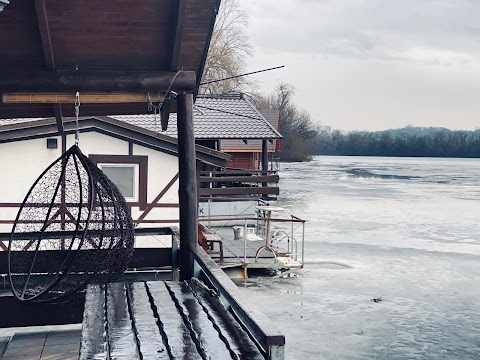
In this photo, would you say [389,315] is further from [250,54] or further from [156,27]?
[250,54]

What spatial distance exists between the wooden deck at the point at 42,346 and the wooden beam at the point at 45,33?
318 centimetres

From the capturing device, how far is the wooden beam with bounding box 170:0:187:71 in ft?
19.6

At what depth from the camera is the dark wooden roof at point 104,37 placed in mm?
5898

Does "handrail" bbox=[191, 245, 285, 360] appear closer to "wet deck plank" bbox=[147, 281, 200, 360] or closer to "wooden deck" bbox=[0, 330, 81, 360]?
"wet deck plank" bbox=[147, 281, 200, 360]

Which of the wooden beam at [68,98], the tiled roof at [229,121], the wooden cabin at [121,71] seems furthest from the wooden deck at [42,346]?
the tiled roof at [229,121]

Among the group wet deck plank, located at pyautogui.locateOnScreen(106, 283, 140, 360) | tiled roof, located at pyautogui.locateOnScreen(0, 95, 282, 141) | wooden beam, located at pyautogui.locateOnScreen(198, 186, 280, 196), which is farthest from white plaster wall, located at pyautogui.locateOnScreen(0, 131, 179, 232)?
wet deck plank, located at pyautogui.locateOnScreen(106, 283, 140, 360)

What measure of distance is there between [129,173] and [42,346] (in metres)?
8.37

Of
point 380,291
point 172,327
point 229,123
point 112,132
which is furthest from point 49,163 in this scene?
point 229,123

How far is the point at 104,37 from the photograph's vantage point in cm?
627

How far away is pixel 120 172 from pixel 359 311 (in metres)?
6.25

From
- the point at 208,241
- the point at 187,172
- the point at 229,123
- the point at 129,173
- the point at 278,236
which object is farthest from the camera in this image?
the point at 229,123

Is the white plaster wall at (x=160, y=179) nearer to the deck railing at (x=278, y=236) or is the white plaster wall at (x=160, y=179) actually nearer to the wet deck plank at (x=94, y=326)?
the deck railing at (x=278, y=236)

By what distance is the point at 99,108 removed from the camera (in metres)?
8.09

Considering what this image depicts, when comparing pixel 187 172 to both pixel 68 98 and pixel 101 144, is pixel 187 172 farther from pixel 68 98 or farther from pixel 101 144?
pixel 101 144
